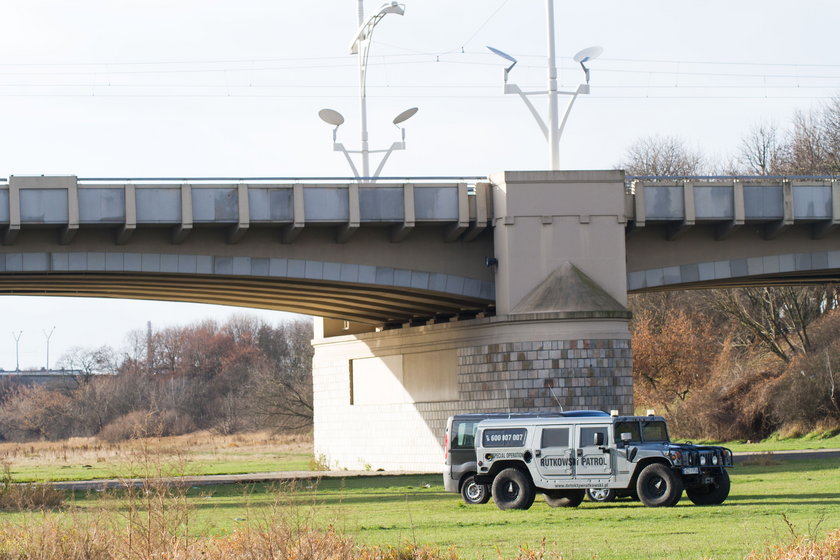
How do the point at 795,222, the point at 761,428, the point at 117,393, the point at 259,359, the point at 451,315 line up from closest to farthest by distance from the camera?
1. the point at 795,222
2. the point at 451,315
3. the point at 761,428
4. the point at 117,393
5. the point at 259,359

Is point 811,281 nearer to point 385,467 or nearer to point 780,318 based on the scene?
point 385,467

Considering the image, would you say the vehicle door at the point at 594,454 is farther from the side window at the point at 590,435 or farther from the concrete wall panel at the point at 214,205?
the concrete wall panel at the point at 214,205

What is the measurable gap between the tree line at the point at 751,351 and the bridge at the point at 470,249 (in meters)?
10.8

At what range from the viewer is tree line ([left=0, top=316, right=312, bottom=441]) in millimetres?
96244

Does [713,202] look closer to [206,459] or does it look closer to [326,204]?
[326,204]

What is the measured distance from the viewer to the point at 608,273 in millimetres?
37500

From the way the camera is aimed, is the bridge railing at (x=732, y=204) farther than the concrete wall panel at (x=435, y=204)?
Yes

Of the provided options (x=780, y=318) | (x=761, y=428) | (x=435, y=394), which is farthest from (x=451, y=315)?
(x=780, y=318)

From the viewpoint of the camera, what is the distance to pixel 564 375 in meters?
36.1

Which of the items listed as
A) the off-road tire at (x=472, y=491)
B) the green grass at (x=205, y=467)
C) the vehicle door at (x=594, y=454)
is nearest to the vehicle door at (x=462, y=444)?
the off-road tire at (x=472, y=491)

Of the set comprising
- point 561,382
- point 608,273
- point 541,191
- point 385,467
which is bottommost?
point 385,467

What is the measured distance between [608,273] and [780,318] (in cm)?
3274

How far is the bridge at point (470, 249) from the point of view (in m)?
34.9

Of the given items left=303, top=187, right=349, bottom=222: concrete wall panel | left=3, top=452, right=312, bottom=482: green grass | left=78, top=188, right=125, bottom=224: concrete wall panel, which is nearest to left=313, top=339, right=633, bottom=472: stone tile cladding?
left=3, top=452, right=312, bottom=482: green grass
